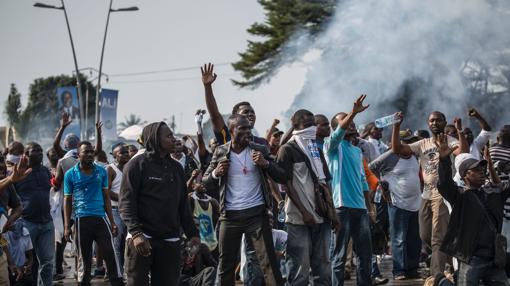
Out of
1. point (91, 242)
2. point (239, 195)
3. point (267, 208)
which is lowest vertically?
point (91, 242)

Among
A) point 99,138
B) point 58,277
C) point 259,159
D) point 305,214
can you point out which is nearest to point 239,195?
point 259,159

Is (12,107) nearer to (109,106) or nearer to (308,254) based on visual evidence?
(109,106)

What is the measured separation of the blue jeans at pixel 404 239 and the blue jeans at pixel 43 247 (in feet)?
14.4

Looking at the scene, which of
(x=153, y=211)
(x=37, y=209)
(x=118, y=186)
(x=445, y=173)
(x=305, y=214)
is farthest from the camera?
(x=118, y=186)

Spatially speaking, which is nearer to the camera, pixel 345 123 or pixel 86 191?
pixel 345 123

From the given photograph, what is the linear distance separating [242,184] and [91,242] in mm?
2751

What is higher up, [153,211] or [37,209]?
[153,211]

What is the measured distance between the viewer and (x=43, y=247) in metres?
11.0

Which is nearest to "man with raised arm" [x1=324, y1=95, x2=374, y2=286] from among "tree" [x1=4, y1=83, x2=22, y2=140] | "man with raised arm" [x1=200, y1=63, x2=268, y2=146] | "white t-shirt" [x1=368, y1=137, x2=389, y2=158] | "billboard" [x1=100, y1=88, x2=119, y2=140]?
"man with raised arm" [x1=200, y1=63, x2=268, y2=146]

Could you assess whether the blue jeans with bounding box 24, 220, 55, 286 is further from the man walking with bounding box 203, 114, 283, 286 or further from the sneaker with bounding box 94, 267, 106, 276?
the man walking with bounding box 203, 114, 283, 286

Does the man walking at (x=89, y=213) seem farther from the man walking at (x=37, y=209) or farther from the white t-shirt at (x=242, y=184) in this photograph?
the white t-shirt at (x=242, y=184)

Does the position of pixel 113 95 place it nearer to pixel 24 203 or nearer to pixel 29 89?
pixel 24 203

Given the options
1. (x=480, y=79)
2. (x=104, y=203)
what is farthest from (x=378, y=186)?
(x=480, y=79)

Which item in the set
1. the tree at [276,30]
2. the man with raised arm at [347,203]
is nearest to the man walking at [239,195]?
the man with raised arm at [347,203]
